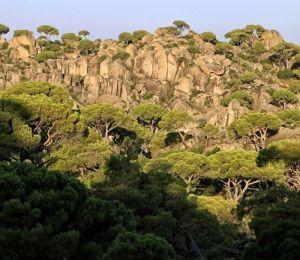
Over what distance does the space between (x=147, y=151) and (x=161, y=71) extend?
33.0m

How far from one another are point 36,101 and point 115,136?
27.6 meters

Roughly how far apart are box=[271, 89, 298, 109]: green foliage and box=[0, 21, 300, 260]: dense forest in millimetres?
219

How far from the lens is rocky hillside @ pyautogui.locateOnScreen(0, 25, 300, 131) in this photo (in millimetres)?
82812

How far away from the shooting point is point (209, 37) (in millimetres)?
114250

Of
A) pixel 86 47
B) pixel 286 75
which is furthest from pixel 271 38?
pixel 86 47

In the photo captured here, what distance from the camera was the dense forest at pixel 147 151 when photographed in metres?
17.6

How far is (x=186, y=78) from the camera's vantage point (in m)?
88.4

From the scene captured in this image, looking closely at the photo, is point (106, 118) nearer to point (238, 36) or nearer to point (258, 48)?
point (258, 48)

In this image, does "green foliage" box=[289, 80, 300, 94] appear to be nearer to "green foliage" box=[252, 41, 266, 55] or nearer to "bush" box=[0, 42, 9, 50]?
"green foliage" box=[252, 41, 266, 55]

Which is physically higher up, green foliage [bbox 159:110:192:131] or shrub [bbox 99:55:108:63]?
shrub [bbox 99:55:108:63]

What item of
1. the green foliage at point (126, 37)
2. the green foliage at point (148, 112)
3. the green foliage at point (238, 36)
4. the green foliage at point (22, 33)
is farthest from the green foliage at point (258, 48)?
the green foliage at point (148, 112)

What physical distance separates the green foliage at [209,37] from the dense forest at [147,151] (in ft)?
0.79

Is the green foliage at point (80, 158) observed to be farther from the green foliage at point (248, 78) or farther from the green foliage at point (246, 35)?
the green foliage at point (246, 35)

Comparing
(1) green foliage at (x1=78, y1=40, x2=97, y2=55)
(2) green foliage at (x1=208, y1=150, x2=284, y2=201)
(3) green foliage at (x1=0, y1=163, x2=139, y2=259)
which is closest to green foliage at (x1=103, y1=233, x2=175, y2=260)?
(3) green foliage at (x1=0, y1=163, x2=139, y2=259)
